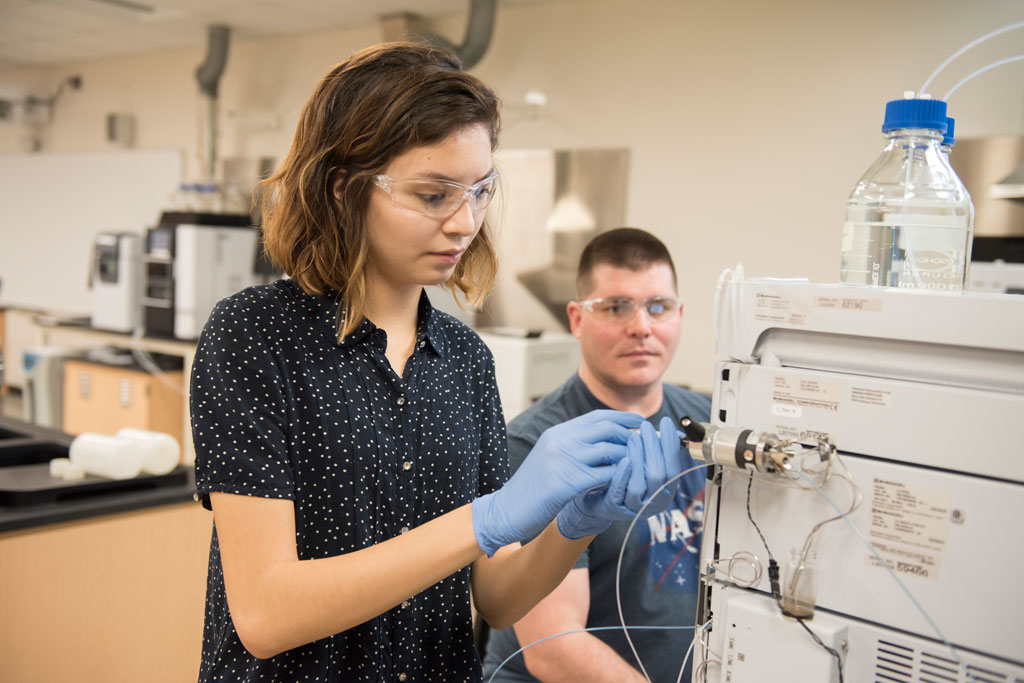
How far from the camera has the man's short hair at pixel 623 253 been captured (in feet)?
6.09

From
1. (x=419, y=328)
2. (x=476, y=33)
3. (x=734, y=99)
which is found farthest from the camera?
(x=476, y=33)

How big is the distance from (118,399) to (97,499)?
114 inches

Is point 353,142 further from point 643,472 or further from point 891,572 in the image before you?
point 891,572

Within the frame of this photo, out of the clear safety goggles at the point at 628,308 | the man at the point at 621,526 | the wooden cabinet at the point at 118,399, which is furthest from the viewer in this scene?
the wooden cabinet at the point at 118,399

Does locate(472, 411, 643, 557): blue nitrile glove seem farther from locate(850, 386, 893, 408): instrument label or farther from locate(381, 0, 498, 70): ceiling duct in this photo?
locate(381, 0, 498, 70): ceiling duct

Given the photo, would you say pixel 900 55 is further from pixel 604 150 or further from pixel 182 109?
pixel 182 109

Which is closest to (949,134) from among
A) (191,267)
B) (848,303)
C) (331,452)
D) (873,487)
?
(848,303)

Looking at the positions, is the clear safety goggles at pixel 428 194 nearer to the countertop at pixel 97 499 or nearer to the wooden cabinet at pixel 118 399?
the countertop at pixel 97 499

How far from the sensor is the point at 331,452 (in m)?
0.99

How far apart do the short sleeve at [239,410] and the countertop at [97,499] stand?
0.95m

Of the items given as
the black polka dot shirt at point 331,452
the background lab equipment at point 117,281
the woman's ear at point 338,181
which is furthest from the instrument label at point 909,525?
the background lab equipment at point 117,281

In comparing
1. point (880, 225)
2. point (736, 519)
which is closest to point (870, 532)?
point (736, 519)

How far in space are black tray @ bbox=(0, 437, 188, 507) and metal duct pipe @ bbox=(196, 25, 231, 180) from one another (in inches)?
147

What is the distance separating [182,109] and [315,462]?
5.59 metres
